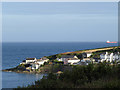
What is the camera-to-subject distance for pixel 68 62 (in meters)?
38.5

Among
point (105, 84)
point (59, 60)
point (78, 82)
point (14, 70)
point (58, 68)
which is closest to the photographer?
point (105, 84)

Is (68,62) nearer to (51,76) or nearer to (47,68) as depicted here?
(47,68)

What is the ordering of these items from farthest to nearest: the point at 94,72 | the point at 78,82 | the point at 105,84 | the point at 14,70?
1. the point at 14,70
2. the point at 94,72
3. the point at 78,82
4. the point at 105,84

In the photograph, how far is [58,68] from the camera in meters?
35.8

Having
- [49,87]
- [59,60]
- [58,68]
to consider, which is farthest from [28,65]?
[49,87]

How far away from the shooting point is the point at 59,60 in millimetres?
41312

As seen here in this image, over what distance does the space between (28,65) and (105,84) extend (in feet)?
108

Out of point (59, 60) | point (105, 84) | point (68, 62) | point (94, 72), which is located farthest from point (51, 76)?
point (59, 60)

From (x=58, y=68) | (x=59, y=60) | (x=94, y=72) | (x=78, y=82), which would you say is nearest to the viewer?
(x=78, y=82)

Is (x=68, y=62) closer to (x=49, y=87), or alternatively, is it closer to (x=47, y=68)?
(x=47, y=68)

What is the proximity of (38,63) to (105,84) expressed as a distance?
102ft

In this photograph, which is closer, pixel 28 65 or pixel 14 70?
pixel 14 70

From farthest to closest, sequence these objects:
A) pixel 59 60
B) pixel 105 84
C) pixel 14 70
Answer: pixel 59 60, pixel 14 70, pixel 105 84

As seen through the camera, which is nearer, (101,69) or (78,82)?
(78,82)
